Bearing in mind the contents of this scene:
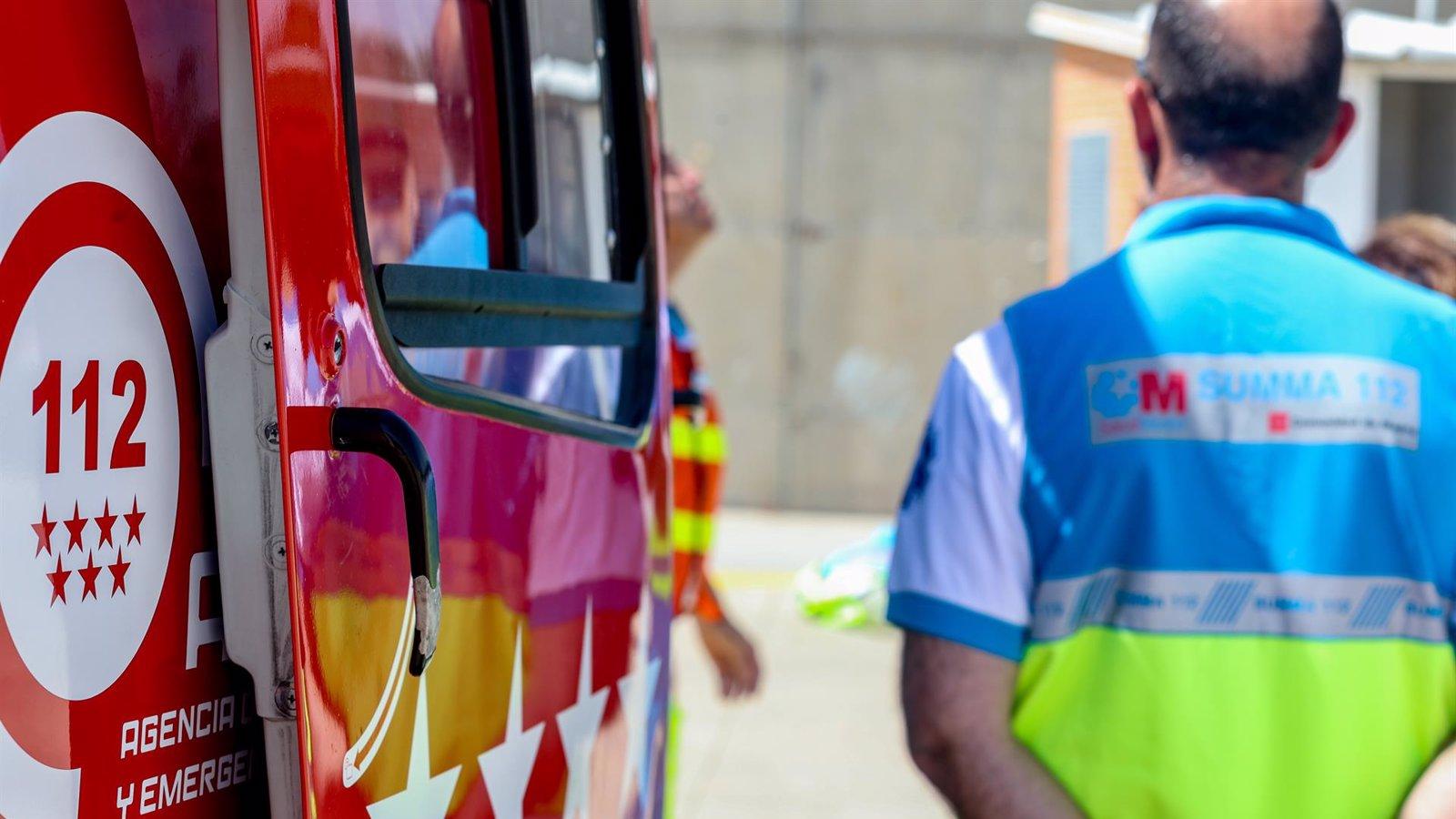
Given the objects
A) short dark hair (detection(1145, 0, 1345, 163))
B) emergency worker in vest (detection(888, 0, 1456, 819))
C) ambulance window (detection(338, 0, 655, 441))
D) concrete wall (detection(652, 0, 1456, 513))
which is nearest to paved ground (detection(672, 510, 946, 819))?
concrete wall (detection(652, 0, 1456, 513))

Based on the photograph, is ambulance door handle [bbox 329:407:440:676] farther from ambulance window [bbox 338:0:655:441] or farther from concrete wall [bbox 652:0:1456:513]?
concrete wall [bbox 652:0:1456:513]

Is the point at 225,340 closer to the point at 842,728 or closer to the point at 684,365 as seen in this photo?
the point at 684,365

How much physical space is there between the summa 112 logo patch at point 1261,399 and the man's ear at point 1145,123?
0.28 metres

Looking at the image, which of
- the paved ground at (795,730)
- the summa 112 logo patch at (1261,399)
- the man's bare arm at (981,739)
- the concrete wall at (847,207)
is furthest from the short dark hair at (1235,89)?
the concrete wall at (847,207)

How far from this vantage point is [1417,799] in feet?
5.94

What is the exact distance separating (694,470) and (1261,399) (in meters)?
1.64

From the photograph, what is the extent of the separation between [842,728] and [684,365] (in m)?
2.82

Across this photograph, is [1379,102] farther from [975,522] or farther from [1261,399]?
[975,522]

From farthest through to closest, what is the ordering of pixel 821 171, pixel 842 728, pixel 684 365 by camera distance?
pixel 821 171 → pixel 842 728 → pixel 684 365

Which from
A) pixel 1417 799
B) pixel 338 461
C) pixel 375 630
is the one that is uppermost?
pixel 338 461

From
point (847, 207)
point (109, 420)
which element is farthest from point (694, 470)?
point (847, 207)

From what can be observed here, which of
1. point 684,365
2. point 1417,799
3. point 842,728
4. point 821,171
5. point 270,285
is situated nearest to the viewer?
point 270,285

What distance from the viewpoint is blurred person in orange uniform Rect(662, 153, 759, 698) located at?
10.8 feet

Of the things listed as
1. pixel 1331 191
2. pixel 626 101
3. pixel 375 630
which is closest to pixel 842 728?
pixel 1331 191
